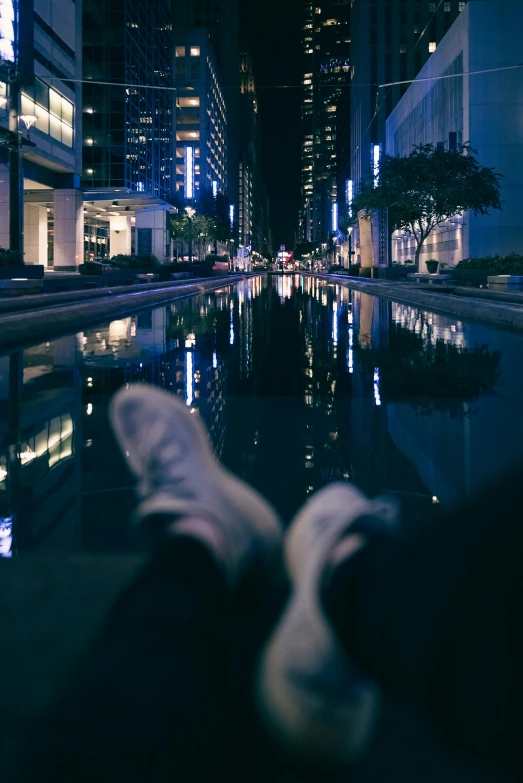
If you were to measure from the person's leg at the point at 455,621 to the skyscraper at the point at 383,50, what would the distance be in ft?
410

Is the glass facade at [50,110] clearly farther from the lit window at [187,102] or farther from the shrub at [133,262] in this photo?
the lit window at [187,102]

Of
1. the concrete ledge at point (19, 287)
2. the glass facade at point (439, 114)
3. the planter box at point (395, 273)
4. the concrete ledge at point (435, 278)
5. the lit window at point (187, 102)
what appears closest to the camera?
the concrete ledge at point (19, 287)

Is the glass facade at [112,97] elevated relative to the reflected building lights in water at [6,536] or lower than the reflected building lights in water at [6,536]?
elevated

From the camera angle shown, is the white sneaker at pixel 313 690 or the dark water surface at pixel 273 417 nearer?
the white sneaker at pixel 313 690

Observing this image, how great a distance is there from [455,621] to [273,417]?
5369 millimetres

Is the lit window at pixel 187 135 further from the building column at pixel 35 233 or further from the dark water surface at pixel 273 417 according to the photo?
the dark water surface at pixel 273 417

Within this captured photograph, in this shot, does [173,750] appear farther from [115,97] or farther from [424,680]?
[115,97]

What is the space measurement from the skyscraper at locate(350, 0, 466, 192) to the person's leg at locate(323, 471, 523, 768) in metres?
125

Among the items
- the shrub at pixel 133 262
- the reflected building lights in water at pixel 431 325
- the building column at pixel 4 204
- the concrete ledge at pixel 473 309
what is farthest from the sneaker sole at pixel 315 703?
the shrub at pixel 133 262

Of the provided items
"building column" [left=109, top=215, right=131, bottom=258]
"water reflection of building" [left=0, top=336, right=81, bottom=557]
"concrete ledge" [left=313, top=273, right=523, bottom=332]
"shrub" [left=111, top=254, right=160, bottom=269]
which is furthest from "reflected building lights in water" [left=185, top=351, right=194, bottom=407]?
"building column" [left=109, top=215, right=131, bottom=258]

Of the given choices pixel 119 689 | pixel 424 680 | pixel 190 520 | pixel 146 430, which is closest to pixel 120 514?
pixel 146 430

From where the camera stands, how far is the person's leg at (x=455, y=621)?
1939 millimetres

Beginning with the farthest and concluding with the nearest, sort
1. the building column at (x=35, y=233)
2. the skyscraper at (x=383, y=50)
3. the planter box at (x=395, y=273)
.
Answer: the skyscraper at (x=383, y=50), the planter box at (x=395, y=273), the building column at (x=35, y=233)

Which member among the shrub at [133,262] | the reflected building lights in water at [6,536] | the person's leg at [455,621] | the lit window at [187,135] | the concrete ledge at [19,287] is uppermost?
the lit window at [187,135]
